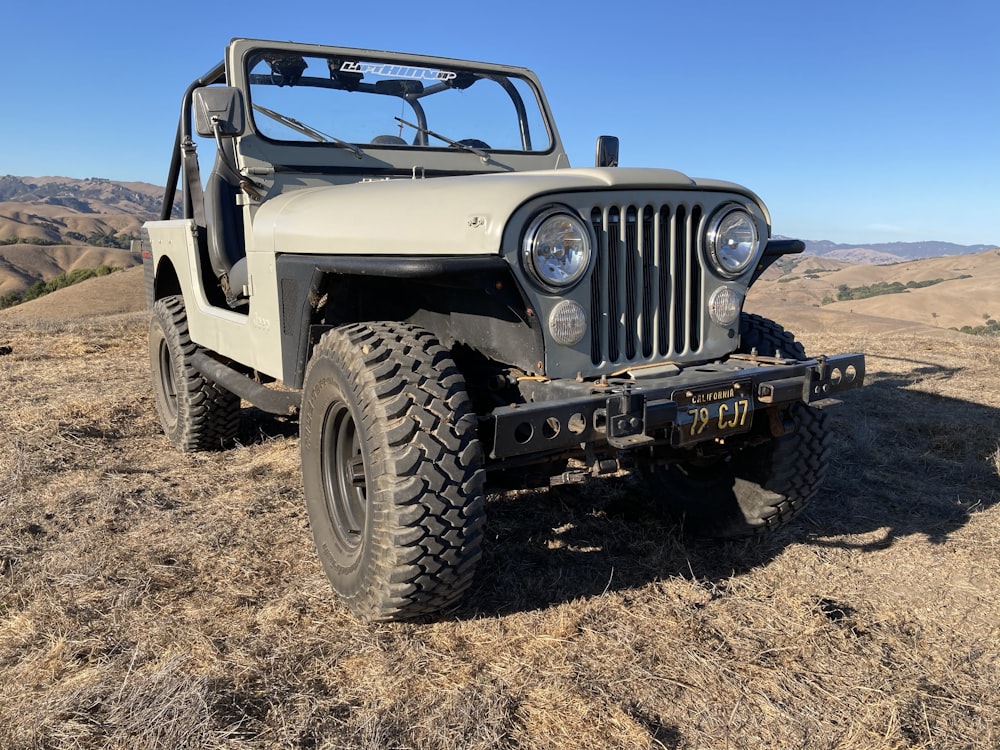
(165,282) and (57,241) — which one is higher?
(57,241)

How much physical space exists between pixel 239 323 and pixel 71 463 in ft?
4.98

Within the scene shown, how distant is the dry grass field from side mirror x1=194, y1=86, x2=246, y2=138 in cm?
181

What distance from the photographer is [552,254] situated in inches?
99.2

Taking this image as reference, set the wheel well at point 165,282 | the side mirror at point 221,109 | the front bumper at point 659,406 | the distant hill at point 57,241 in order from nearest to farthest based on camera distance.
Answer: the front bumper at point 659,406
the side mirror at point 221,109
the wheel well at point 165,282
the distant hill at point 57,241

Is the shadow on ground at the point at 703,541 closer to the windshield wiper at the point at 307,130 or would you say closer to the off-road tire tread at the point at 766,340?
the off-road tire tread at the point at 766,340

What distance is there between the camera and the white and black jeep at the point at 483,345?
244 centimetres

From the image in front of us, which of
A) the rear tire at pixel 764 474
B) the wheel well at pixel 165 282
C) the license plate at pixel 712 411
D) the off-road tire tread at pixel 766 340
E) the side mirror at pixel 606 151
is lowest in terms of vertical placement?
the rear tire at pixel 764 474

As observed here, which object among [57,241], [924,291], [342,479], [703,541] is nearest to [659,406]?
[342,479]

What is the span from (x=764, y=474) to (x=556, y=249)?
1439 mm

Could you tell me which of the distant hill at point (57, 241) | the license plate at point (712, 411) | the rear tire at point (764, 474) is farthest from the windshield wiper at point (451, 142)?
the distant hill at point (57, 241)

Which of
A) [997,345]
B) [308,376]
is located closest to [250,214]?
[308,376]

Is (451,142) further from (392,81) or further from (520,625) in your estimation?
(520,625)

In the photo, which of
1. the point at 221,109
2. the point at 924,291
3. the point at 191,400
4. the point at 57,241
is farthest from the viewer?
the point at 57,241

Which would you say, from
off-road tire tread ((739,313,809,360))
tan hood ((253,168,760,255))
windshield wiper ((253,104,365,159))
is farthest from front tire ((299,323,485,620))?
windshield wiper ((253,104,365,159))
